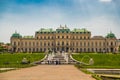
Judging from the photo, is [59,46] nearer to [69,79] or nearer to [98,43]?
[98,43]

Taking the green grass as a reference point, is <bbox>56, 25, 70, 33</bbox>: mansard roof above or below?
above

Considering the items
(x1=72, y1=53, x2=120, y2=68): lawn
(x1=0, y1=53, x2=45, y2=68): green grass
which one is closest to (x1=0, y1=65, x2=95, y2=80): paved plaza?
(x1=0, y1=53, x2=45, y2=68): green grass

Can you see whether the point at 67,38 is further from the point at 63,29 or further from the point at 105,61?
the point at 105,61

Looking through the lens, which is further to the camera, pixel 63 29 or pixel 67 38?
pixel 63 29

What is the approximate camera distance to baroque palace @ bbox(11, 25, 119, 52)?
92625 millimetres

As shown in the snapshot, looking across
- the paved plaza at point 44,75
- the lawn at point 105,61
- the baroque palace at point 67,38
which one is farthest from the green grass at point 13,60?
the baroque palace at point 67,38

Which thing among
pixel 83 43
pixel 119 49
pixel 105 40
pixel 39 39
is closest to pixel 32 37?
pixel 39 39

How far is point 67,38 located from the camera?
91500 millimetres

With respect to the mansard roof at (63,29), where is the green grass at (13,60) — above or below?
below

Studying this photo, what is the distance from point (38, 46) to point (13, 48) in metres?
8.47

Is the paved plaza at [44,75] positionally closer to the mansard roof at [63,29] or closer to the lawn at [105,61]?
the lawn at [105,61]

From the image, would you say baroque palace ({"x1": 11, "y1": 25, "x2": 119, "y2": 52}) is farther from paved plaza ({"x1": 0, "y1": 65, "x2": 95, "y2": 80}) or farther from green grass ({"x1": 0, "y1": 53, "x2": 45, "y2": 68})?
paved plaza ({"x1": 0, "y1": 65, "x2": 95, "y2": 80})

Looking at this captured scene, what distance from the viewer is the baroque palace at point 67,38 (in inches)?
3647

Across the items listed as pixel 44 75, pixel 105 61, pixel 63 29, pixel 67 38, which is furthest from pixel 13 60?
pixel 63 29
